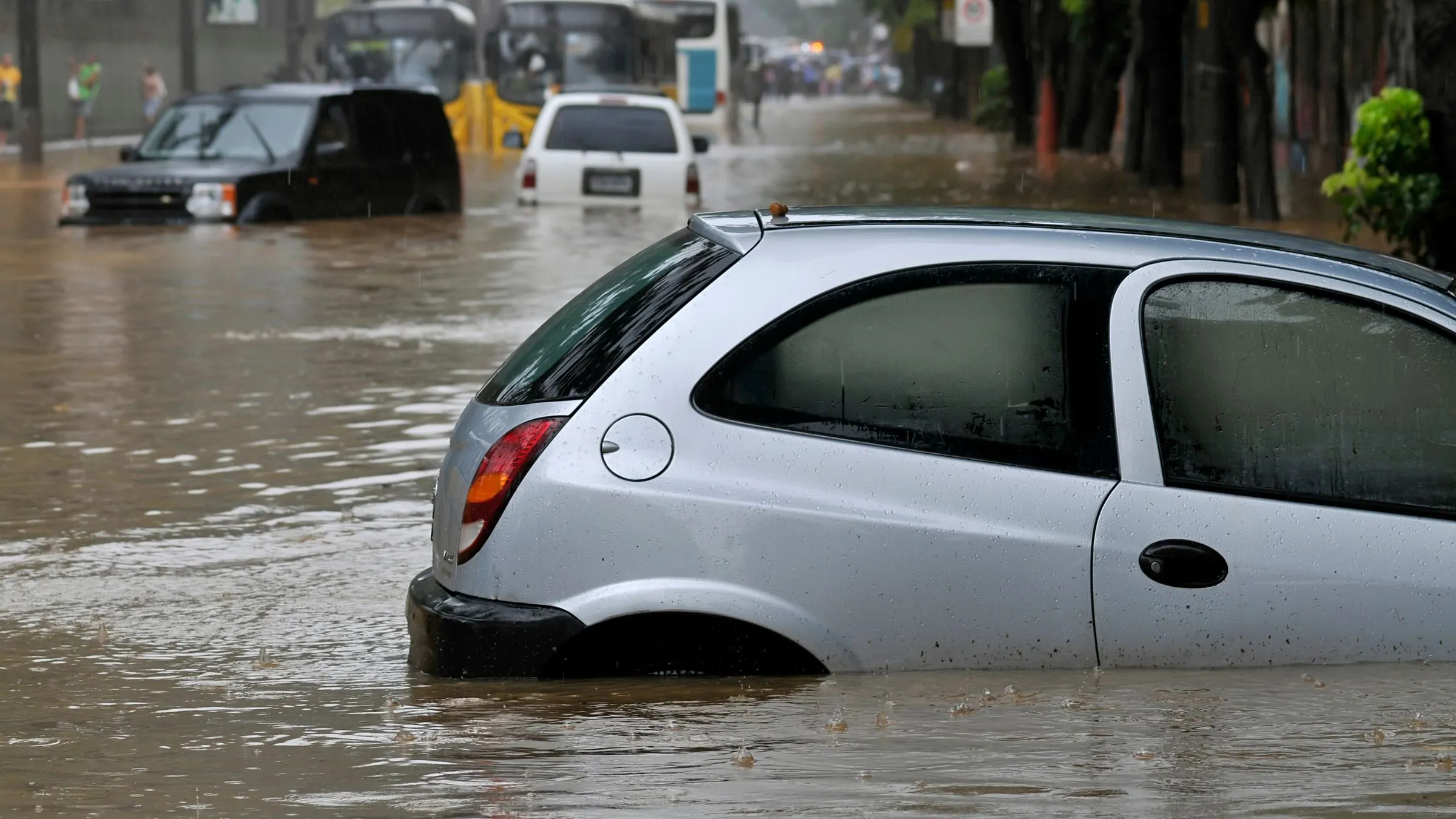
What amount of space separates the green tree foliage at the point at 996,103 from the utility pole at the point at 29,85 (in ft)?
78.8

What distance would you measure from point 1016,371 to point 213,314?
12423 mm

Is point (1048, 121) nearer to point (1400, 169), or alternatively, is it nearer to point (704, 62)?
point (704, 62)

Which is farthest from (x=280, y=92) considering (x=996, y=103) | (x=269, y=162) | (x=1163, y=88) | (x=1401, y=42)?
(x=996, y=103)

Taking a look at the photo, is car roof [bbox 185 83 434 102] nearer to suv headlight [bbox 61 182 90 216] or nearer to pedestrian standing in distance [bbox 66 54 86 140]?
suv headlight [bbox 61 182 90 216]

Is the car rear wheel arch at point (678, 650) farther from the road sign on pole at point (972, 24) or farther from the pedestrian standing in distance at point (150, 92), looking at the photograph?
the road sign on pole at point (972, 24)

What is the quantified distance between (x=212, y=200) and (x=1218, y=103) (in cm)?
1065

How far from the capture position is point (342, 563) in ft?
27.6

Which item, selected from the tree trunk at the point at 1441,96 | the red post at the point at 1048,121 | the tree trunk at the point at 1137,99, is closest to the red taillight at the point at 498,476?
the tree trunk at the point at 1441,96

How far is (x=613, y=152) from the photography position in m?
26.9

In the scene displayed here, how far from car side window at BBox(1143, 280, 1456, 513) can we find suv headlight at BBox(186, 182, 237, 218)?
19.7m

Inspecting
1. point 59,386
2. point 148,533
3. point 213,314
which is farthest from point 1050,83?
point 148,533

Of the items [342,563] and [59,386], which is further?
[59,386]

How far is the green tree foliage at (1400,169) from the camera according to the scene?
17.2 m

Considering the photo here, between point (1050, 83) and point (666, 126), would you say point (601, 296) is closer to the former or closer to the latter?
point (666, 126)
